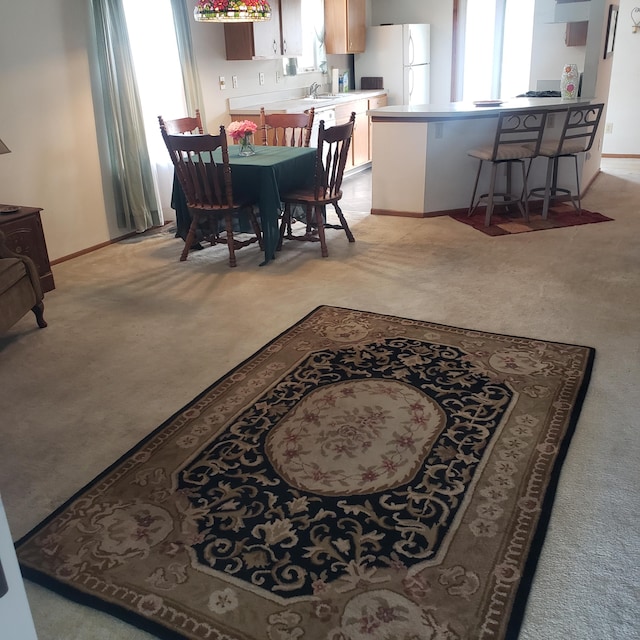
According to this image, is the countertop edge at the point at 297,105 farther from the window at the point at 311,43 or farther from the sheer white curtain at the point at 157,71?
the sheer white curtain at the point at 157,71

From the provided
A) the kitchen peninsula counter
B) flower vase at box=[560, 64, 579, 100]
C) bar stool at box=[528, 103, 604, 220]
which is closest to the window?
the kitchen peninsula counter

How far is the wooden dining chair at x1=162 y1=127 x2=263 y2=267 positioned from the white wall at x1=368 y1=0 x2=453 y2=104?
17.1ft

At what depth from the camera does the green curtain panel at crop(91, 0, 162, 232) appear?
492 cm

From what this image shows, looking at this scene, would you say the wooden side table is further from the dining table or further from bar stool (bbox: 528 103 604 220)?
bar stool (bbox: 528 103 604 220)

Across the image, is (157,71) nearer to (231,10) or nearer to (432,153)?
(231,10)

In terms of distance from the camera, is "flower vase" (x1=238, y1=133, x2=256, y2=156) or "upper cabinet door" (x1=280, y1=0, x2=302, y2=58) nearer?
"flower vase" (x1=238, y1=133, x2=256, y2=156)

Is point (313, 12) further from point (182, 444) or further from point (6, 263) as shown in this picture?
point (182, 444)

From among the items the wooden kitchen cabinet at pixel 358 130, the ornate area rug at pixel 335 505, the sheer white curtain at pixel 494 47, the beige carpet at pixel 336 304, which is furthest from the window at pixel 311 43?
the ornate area rug at pixel 335 505

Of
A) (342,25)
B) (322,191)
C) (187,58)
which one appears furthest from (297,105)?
(322,191)

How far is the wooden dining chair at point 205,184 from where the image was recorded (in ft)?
13.9

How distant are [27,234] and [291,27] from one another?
4.17 meters

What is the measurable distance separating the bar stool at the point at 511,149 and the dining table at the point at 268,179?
1550 mm

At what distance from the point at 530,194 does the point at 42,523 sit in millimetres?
5076

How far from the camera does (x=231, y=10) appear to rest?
13.6 ft
